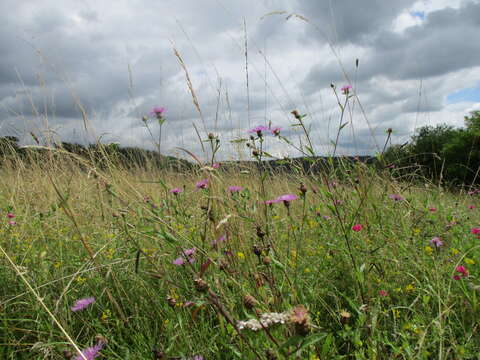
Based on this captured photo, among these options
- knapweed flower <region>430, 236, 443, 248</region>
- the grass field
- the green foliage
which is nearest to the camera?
the grass field

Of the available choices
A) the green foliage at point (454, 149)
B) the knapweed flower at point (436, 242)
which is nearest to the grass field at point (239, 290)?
the knapweed flower at point (436, 242)

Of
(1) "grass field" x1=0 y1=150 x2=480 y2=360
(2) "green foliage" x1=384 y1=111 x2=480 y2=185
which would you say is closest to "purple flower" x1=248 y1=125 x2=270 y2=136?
(1) "grass field" x1=0 y1=150 x2=480 y2=360

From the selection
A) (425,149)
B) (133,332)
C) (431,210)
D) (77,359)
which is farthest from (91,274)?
(425,149)

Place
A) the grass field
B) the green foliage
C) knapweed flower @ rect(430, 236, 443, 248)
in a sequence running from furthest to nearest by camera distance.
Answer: the green foliage → knapweed flower @ rect(430, 236, 443, 248) → the grass field

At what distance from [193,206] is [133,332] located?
1072 millimetres

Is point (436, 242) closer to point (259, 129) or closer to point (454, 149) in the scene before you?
point (259, 129)

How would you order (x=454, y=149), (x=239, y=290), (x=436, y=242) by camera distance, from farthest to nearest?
(x=454, y=149) < (x=436, y=242) < (x=239, y=290)

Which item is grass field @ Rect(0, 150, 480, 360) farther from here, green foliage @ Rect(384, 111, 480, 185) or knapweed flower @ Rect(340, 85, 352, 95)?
green foliage @ Rect(384, 111, 480, 185)

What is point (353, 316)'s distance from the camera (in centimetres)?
120

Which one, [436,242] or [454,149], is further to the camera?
[454,149]

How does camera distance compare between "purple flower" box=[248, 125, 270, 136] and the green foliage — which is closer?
"purple flower" box=[248, 125, 270, 136]

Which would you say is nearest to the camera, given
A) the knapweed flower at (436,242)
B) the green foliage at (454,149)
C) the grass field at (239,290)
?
the grass field at (239,290)

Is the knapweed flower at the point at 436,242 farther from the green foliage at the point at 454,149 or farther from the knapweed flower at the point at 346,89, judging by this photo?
the green foliage at the point at 454,149

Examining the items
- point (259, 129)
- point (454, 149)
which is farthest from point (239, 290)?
point (454, 149)
